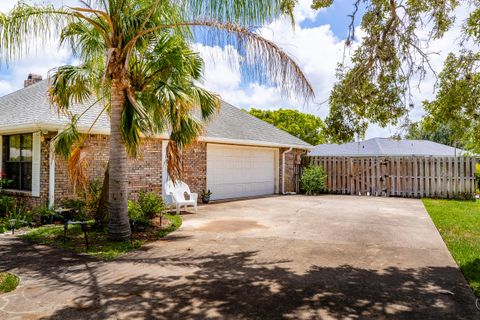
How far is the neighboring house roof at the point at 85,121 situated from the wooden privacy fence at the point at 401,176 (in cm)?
251

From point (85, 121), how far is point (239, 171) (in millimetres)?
7664

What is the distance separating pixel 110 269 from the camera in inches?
232

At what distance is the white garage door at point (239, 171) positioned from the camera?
49.9 feet

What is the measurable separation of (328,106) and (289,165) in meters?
12.3

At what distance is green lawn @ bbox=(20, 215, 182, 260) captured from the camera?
6993mm

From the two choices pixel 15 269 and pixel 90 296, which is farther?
pixel 15 269

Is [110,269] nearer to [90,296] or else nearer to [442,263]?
[90,296]

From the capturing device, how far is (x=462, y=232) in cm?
869

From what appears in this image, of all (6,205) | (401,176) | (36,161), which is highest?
(36,161)

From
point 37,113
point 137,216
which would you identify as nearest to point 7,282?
point 137,216

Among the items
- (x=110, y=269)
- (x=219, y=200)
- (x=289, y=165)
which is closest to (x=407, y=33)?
(x=110, y=269)

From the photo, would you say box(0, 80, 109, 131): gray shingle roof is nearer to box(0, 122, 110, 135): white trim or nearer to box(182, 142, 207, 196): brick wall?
box(0, 122, 110, 135): white trim

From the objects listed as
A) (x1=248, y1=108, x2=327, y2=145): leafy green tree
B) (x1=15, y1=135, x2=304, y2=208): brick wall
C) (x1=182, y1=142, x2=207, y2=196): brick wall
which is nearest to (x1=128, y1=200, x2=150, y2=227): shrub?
(x1=15, y1=135, x2=304, y2=208): brick wall

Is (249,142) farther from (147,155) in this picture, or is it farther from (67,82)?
(67,82)
